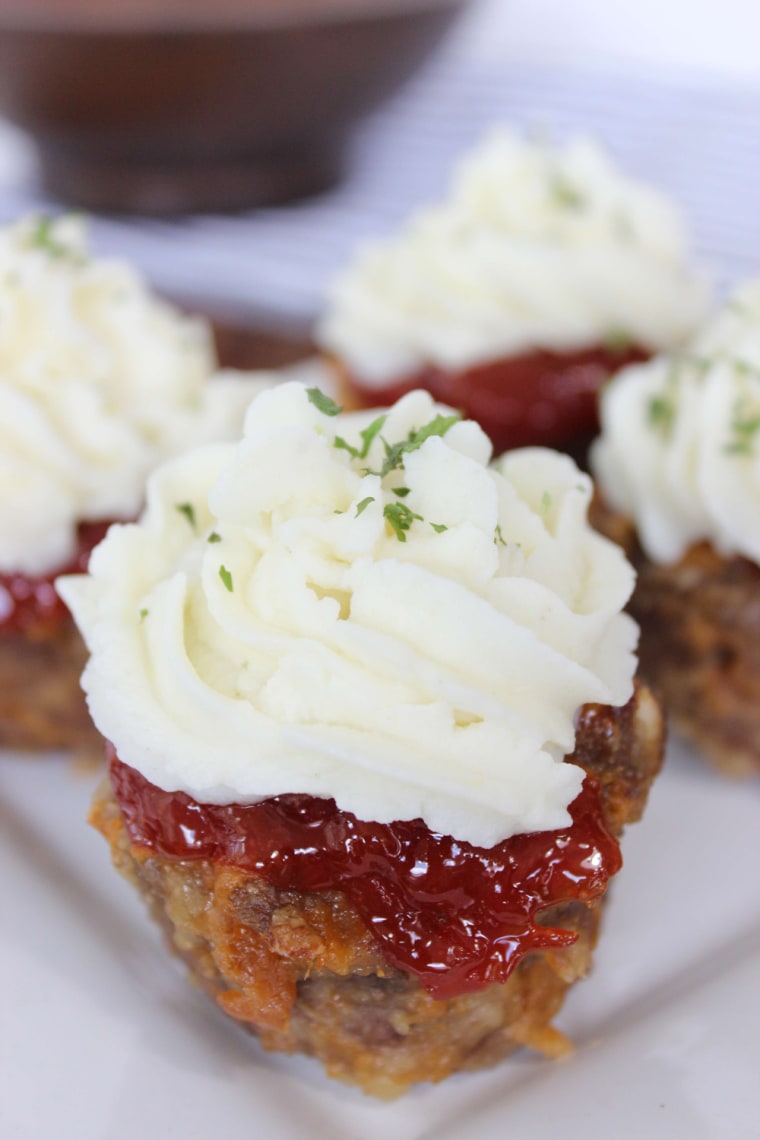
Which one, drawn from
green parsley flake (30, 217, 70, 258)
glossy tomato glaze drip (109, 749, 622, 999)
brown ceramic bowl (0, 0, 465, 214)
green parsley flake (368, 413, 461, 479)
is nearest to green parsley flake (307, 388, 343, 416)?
green parsley flake (368, 413, 461, 479)

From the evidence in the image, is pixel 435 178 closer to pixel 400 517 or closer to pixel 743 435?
pixel 743 435

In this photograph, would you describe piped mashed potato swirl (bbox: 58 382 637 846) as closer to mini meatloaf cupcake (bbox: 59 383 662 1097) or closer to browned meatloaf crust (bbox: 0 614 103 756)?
mini meatloaf cupcake (bbox: 59 383 662 1097)

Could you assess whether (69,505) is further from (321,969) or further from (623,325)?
(623,325)

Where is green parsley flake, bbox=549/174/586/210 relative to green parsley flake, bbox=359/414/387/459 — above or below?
below

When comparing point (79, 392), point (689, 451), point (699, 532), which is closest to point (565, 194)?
point (689, 451)

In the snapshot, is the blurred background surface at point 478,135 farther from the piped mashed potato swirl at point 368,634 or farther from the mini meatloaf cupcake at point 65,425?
the piped mashed potato swirl at point 368,634

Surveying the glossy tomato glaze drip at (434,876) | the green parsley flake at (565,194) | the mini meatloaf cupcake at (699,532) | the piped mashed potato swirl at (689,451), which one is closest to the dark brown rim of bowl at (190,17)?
the green parsley flake at (565,194)

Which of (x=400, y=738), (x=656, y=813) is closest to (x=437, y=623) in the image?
(x=400, y=738)
